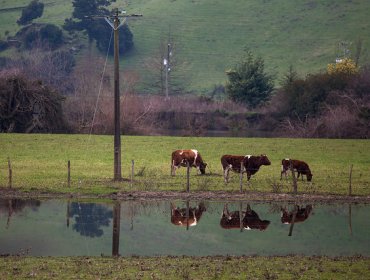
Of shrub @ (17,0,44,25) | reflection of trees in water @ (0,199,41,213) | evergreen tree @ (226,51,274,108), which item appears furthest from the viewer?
shrub @ (17,0,44,25)

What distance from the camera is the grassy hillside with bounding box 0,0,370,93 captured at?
135m

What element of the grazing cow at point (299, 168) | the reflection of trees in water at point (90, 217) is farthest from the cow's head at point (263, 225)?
the grazing cow at point (299, 168)

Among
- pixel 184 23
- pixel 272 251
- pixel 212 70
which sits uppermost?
pixel 184 23

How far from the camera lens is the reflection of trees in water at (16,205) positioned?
96.5ft

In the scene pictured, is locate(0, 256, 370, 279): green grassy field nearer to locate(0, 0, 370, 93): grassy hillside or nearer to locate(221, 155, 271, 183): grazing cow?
locate(221, 155, 271, 183): grazing cow

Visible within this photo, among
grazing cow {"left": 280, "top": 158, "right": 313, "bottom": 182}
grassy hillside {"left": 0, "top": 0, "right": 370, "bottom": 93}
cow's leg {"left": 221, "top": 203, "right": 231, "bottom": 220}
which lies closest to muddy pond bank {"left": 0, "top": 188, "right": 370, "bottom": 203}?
cow's leg {"left": 221, "top": 203, "right": 231, "bottom": 220}

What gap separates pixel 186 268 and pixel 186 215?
9353mm

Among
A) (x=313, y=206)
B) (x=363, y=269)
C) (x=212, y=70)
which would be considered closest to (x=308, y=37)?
(x=212, y=70)

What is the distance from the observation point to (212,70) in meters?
136

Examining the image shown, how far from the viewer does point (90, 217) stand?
93.0 ft

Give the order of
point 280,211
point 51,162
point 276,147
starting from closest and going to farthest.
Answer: point 280,211
point 51,162
point 276,147

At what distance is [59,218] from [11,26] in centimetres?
12760

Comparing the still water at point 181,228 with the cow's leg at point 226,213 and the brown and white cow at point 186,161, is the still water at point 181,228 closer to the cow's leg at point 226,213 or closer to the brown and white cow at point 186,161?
the cow's leg at point 226,213

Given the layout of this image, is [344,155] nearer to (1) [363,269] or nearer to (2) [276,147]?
(2) [276,147]
